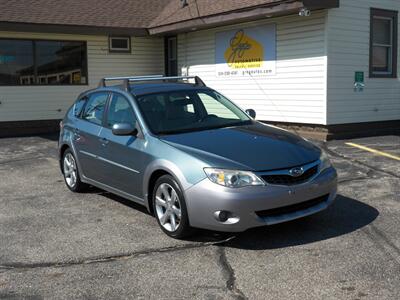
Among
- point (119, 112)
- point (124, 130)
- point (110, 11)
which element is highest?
point (110, 11)

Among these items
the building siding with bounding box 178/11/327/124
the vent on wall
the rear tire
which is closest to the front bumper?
the rear tire

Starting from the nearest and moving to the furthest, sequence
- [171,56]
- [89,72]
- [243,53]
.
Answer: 1. [243,53]
2. [89,72]
3. [171,56]

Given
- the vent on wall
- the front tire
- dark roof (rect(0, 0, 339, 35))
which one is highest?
dark roof (rect(0, 0, 339, 35))

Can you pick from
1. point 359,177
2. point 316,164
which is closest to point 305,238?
point 316,164

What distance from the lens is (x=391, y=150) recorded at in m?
10.4

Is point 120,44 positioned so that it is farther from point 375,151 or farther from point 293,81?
point 375,151

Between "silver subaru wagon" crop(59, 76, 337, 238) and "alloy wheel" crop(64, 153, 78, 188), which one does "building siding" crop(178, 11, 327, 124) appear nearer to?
"silver subaru wagon" crop(59, 76, 337, 238)

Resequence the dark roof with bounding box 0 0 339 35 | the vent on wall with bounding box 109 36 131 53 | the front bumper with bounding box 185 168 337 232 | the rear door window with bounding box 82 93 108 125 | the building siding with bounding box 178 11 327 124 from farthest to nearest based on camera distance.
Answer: the vent on wall with bounding box 109 36 131 53 < the dark roof with bounding box 0 0 339 35 < the building siding with bounding box 178 11 327 124 < the rear door window with bounding box 82 93 108 125 < the front bumper with bounding box 185 168 337 232

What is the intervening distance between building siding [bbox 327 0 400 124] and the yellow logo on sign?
223cm

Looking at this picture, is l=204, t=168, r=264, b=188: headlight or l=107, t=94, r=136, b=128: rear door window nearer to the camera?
l=204, t=168, r=264, b=188: headlight

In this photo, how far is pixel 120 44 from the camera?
1678cm

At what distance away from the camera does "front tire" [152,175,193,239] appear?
5.27 m

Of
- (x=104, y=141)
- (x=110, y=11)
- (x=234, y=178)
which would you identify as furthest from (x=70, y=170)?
(x=110, y=11)

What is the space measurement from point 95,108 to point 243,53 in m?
7.53
